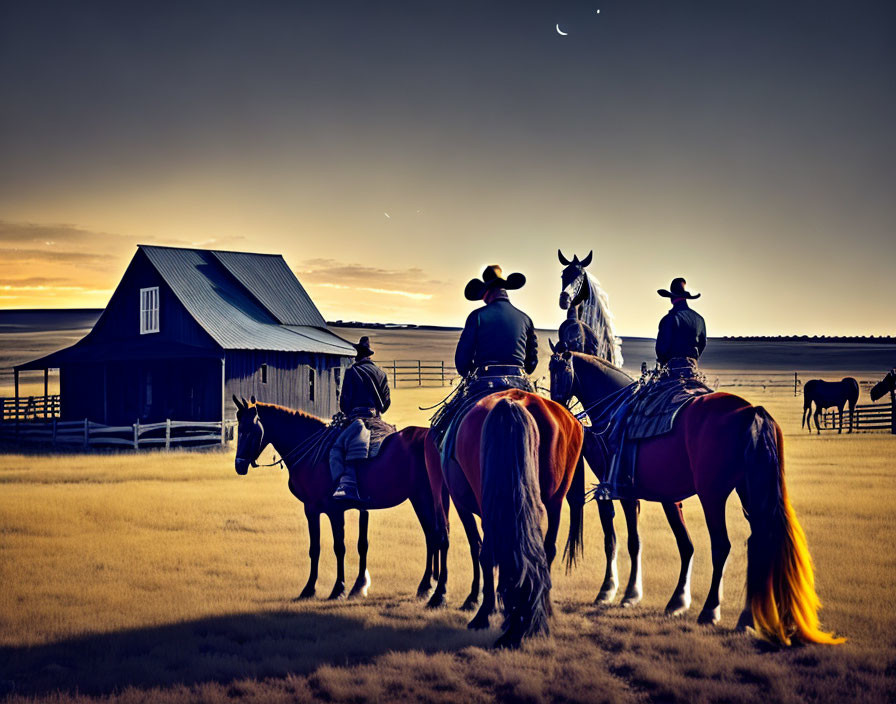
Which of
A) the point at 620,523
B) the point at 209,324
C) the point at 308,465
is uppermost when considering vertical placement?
the point at 209,324

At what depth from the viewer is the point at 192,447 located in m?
26.2

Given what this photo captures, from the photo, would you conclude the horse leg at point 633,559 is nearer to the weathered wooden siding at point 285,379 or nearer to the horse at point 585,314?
the horse at point 585,314

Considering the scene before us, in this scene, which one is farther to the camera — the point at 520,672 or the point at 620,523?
the point at 620,523

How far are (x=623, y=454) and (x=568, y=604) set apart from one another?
1574 mm

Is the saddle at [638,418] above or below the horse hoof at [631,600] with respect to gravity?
above

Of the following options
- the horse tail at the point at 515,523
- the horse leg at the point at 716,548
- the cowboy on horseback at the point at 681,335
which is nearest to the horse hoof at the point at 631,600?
the horse leg at the point at 716,548

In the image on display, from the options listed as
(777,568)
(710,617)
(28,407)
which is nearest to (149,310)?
(28,407)

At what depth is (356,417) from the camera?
979 centimetres

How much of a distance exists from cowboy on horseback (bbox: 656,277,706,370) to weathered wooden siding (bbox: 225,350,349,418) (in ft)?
69.9

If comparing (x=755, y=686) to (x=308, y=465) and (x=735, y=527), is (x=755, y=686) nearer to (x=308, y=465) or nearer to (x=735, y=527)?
(x=308, y=465)

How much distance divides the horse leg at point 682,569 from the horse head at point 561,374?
59.2 inches

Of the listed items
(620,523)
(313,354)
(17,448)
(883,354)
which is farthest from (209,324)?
(883,354)

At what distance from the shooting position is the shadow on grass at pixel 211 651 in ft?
21.9

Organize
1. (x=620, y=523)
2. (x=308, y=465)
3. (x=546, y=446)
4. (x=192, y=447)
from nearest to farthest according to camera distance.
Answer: (x=546, y=446) < (x=308, y=465) < (x=620, y=523) < (x=192, y=447)
